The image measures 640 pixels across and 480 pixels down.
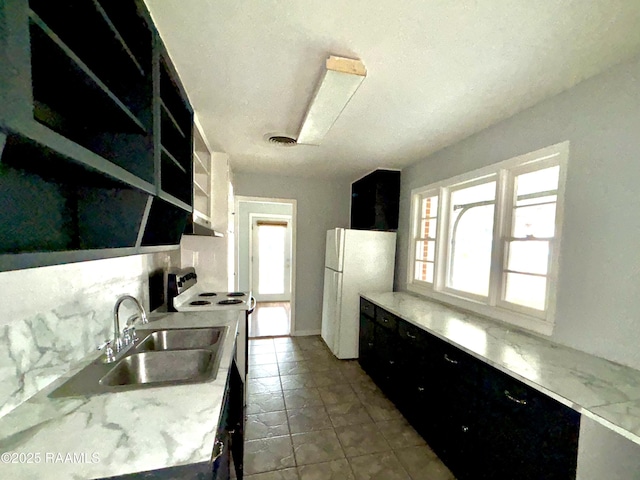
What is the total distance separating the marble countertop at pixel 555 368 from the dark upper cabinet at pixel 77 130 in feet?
5.87

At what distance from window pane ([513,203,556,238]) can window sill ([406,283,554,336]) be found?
1.86 ft

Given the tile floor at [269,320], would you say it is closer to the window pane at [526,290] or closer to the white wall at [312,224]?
the white wall at [312,224]

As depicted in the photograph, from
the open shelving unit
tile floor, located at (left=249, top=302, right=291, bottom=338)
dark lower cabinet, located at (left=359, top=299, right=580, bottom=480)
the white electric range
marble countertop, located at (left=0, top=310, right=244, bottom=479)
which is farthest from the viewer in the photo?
tile floor, located at (left=249, top=302, right=291, bottom=338)

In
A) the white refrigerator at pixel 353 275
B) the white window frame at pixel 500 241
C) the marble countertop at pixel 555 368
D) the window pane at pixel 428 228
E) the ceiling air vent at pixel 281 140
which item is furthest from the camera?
the white refrigerator at pixel 353 275

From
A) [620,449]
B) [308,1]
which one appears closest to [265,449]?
[620,449]

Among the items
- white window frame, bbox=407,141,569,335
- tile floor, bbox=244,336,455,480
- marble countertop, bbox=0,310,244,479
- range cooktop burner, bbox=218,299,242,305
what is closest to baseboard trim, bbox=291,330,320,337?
tile floor, bbox=244,336,455,480

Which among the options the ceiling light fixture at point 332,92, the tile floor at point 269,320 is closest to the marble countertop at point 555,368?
the ceiling light fixture at point 332,92

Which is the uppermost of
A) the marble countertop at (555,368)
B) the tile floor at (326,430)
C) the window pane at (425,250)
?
the window pane at (425,250)

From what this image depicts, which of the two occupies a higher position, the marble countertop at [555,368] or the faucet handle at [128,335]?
the faucet handle at [128,335]

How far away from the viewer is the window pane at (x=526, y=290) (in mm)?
1765

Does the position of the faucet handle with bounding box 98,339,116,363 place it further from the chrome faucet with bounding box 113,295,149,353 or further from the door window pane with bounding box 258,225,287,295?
the door window pane with bounding box 258,225,287,295

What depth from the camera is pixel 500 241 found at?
2021 mm

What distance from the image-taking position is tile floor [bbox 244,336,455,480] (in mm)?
1707

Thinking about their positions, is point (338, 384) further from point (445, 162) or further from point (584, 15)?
point (584, 15)
